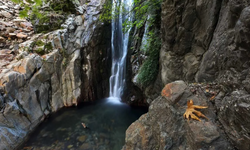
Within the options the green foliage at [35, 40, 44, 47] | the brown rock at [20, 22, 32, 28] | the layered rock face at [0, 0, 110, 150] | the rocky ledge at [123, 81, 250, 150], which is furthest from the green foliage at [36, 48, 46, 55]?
the rocky ledge at [123, 81, 250, 150]

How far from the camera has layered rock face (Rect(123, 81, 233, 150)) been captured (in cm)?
210

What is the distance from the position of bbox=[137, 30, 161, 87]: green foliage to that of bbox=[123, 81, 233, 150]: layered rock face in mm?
3533

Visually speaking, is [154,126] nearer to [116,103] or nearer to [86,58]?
[116,103]

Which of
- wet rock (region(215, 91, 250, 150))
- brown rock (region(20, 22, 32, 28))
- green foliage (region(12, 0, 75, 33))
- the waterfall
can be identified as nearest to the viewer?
wet rock (region(215, 91, 250, 150))

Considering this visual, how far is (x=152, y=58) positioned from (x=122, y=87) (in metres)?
5.23

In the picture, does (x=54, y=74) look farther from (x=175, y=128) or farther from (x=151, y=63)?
(x=175, y=128)

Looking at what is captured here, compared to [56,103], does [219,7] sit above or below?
above

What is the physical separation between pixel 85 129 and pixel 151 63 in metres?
5.30

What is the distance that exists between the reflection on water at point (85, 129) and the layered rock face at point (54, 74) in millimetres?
687

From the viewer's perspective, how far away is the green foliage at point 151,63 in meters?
6.53

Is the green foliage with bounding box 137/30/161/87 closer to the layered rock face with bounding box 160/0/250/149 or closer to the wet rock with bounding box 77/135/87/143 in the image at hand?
the layered rock face with bounding box 160/0/250/149

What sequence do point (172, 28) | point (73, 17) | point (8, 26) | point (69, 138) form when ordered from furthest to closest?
point (73, 17) < point (8, 26) < point (69, 138) < point (172, 28)

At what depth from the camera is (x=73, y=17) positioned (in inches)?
409

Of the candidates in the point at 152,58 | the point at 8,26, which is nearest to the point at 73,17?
the point at 8,26
